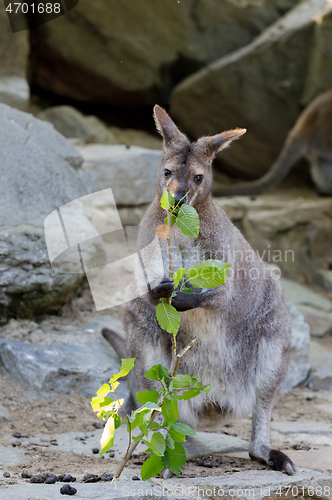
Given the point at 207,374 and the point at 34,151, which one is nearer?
the point at 207,374

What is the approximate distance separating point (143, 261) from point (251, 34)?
7.38 meters

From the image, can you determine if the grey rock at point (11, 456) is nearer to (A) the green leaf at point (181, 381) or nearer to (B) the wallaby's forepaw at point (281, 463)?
(A) the green leaf at point (181, 381)

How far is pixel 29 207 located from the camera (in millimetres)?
4508

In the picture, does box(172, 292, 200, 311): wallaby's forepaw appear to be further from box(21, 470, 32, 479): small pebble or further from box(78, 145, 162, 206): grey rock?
box(78, 145, 162, 206): grey rock

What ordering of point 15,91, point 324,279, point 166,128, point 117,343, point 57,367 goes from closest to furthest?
point 166,128, point 57,367, point 117,343, point 15,91, point 324,279

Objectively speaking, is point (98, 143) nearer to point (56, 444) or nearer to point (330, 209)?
point (330, 209)

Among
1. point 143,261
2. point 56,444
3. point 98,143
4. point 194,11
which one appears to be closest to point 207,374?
point 143,261

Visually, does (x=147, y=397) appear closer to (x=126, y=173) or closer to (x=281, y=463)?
(x=281, y=463)

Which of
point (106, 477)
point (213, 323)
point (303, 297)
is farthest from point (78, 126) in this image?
point (106, 477)

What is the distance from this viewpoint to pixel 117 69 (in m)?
9.34

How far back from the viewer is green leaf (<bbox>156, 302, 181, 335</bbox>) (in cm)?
264

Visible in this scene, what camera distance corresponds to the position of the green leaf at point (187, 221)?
2727mm

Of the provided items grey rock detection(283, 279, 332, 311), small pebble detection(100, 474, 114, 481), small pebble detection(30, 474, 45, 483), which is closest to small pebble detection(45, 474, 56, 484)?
small pebble detection(30, 474, 45, 483)

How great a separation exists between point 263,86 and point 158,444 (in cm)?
779
